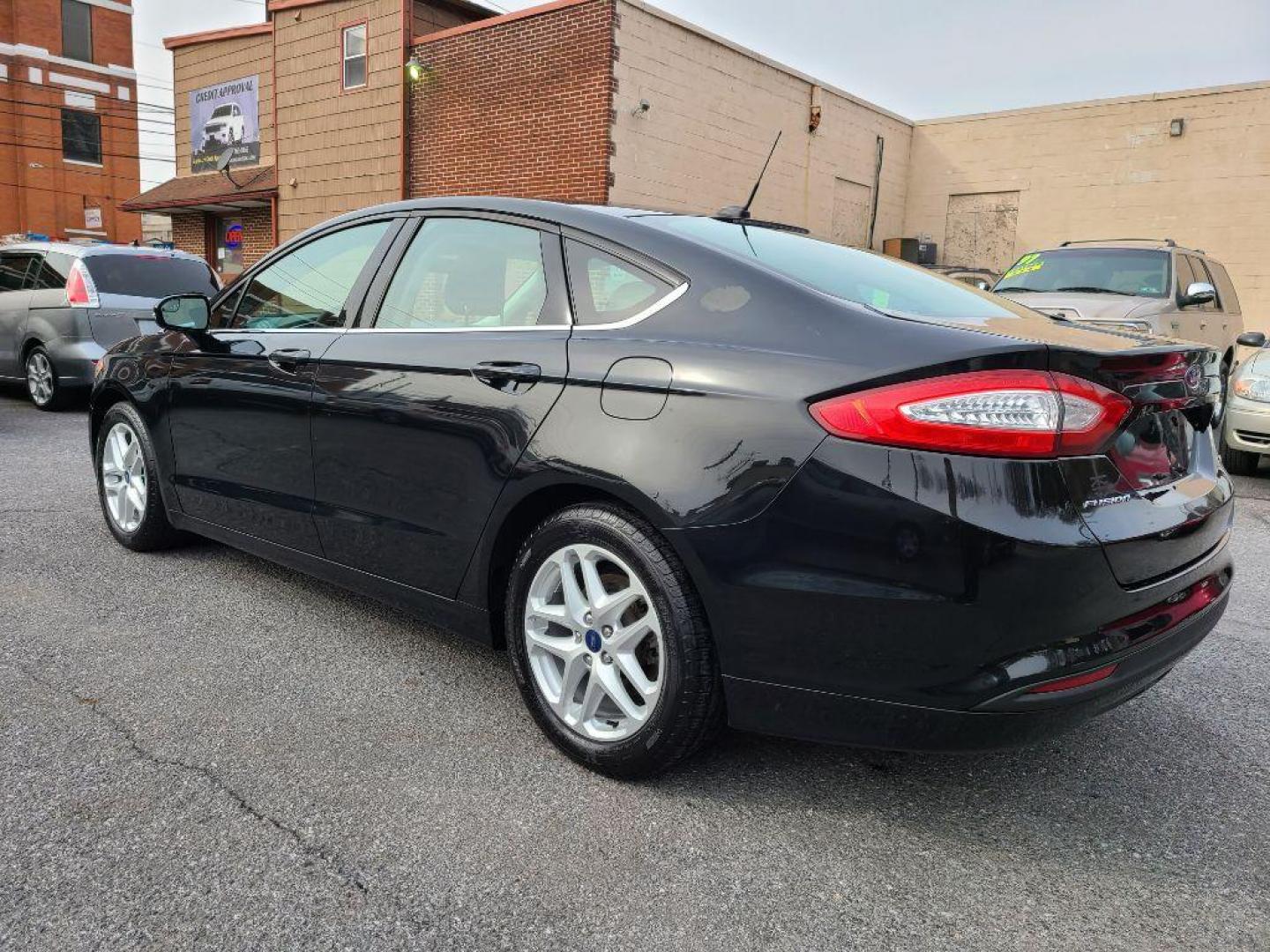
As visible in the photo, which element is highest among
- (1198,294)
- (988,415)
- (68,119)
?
(68,119)

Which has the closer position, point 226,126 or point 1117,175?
point 1117,175

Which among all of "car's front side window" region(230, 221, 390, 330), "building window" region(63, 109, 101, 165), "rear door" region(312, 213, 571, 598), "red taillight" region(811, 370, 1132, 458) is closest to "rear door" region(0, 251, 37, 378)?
"car's front side window" region(230, 221, 390, 330)

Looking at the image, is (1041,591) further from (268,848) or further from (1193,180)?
(1193,180)

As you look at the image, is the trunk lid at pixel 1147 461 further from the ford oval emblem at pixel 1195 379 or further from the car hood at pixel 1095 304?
the car hood at pixel 1095 304

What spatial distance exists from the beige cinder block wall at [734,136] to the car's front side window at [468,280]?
9.00 m

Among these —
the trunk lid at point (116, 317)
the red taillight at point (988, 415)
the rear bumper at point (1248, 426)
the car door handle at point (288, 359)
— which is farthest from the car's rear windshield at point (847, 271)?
the trunk lid at point (116, 317)

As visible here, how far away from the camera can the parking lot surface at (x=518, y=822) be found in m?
2.00

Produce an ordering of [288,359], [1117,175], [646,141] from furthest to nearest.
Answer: [1117,175] → [646,141] → [288,359]

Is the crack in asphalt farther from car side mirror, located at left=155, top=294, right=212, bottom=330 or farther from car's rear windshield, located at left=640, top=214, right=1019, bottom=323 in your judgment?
car's rear windshield, located at left=640, top=214, right=1019, bottom=323

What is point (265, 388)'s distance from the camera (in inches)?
141

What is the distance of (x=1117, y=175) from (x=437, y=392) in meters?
18.1

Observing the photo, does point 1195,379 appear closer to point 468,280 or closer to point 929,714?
point 929,714

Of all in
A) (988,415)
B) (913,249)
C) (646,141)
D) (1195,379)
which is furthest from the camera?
(913,249)

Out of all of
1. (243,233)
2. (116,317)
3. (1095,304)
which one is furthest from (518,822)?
(243,233)
